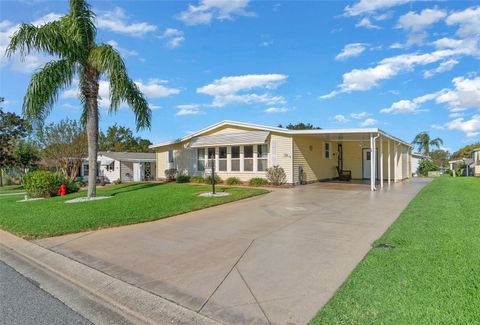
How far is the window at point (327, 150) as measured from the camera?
20.4 meters

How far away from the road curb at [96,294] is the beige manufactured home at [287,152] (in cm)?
1262

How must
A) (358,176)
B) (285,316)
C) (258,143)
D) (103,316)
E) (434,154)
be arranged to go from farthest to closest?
(434,154) < (358,176) < (258,143) < (103,316) < (285,316)

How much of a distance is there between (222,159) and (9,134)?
77.4 feet

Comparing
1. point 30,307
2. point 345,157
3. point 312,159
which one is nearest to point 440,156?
point 345,157

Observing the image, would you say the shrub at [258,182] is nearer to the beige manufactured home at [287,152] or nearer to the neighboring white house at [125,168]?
the beige manufactured home at [287,152]

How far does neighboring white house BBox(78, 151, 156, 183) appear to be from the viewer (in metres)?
30.3

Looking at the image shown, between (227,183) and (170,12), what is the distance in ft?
32.3

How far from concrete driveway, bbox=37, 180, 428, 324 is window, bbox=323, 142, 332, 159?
11198mm

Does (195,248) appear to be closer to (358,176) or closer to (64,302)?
(64,302)

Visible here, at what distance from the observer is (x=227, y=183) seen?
18891mm

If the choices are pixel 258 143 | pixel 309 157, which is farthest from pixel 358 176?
pixel 258 143

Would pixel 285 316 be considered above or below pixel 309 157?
below

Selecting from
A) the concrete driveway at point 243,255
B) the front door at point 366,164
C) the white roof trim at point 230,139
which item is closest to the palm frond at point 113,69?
the white roof trim at point 230,139

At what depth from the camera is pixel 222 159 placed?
2011 cm
